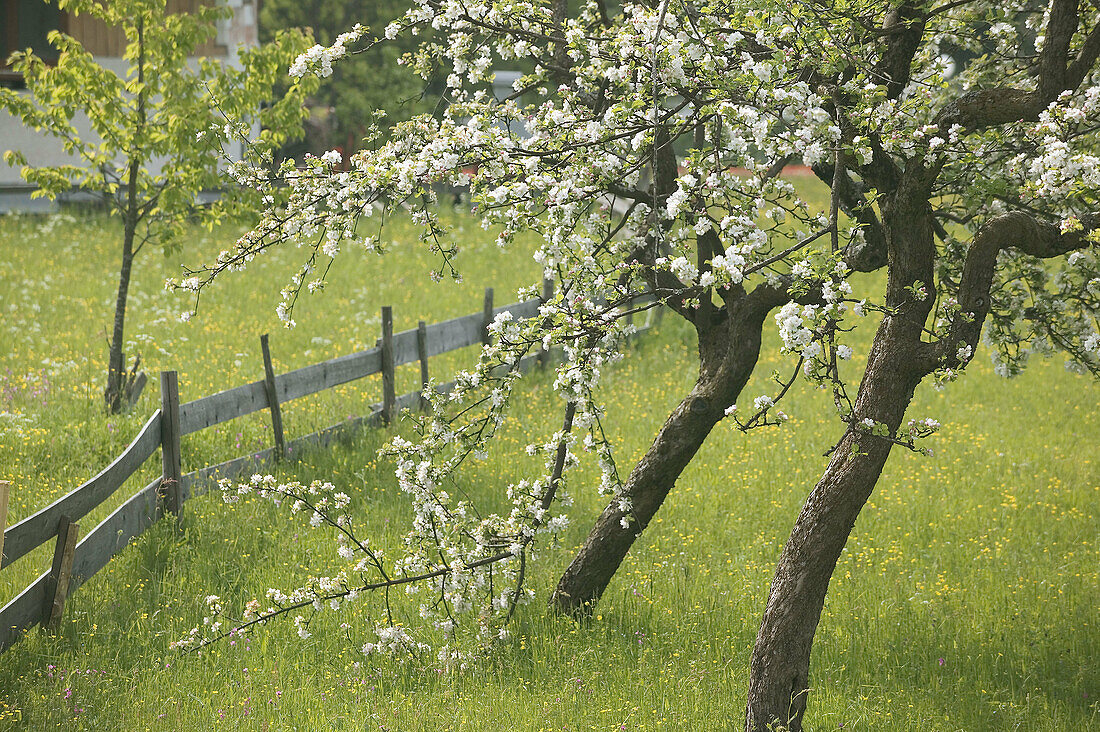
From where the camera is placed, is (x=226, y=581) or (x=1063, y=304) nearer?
(x=1063, y=304)

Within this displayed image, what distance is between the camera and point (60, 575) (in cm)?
658

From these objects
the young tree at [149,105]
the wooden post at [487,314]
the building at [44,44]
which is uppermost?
the building at [44,44]

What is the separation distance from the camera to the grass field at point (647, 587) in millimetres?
6047

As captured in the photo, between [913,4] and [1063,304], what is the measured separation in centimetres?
255

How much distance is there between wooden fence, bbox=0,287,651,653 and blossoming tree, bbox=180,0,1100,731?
109 cm

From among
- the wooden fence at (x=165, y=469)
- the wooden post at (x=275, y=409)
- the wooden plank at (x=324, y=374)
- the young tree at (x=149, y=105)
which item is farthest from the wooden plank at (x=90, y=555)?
the young tree at (x=149, y=105)

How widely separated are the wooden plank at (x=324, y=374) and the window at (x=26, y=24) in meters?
22.5

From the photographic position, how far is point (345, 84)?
36.3 meters

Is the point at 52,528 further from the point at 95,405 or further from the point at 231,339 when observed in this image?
the point at 231,339

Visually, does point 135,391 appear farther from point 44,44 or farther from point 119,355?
point 44,44

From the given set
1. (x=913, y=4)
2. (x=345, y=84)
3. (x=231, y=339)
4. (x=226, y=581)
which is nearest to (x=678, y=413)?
(x=913, y=4)

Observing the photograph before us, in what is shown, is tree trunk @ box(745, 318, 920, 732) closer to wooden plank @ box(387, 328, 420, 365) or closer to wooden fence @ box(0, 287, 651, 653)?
wooden fence @ box(0, 287, 651, 653)

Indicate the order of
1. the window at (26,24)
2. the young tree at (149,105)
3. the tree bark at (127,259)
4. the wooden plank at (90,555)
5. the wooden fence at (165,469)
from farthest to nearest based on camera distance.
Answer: the window at (26,24)
the tree bark at (127,259)
the young tree at (149,105)
the wooden fence at (165,469)
the wooden plank at (90,555)

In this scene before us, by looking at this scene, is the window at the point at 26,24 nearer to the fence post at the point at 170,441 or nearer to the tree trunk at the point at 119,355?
the tree trunk at the point at 119,355
